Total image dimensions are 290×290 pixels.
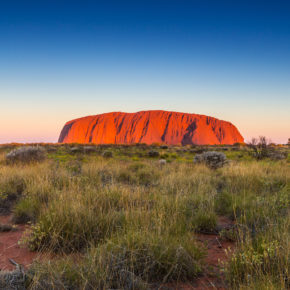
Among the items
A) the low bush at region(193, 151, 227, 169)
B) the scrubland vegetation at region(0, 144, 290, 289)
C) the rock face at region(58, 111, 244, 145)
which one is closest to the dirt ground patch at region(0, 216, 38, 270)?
the scrubland vegetation at region(0, 144, 290, 289)

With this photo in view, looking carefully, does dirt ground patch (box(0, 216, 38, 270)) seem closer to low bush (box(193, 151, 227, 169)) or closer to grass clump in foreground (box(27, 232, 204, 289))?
grass clump in foreground (box(27, 232, 204, 289))

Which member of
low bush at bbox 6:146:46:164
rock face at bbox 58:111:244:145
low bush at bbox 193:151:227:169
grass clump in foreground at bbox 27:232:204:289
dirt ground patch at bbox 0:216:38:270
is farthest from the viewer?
rock face at bbox 58:111:244:145

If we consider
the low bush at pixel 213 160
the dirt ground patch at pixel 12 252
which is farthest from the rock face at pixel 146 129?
the dirt ground patch at pixel 12 252

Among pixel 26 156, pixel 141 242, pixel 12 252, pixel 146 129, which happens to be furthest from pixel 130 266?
pixel 146 129

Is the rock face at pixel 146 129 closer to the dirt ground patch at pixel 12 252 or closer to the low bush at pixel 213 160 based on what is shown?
the low bush at pixel 213 160

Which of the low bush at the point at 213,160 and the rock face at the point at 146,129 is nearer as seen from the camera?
the low bush at the point at 213,160

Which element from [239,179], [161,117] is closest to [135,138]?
[161,117]

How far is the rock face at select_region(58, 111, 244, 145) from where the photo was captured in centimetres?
9075

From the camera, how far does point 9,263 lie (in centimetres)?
259

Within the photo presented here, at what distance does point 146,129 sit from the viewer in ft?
299

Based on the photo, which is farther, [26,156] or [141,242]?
[26,156]

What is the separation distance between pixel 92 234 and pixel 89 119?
10292cm

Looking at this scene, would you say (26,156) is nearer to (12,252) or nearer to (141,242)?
A: (12,252)

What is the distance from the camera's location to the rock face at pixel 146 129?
90.8 m
